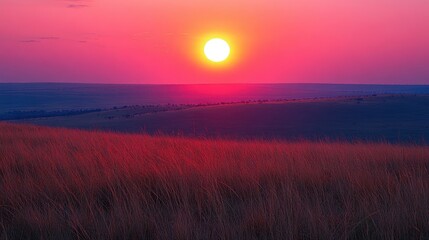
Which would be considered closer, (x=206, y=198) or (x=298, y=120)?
(x=206, y=198)

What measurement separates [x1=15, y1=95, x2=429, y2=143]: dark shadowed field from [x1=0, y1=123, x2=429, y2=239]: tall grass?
23826 millimetres

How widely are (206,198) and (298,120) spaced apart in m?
35.7

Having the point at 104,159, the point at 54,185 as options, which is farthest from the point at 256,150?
the point at 54,185

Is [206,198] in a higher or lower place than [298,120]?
higher

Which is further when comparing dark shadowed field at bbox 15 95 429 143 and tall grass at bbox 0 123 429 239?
dark shadowed field at bbox 15 95 429 143

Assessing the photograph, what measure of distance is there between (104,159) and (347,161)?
3649mm

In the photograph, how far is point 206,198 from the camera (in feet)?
16.6

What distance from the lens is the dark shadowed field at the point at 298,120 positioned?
1297 inches

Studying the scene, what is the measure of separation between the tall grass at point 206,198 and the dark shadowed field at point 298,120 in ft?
78.2

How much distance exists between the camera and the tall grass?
161 inches

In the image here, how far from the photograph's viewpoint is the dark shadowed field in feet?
108

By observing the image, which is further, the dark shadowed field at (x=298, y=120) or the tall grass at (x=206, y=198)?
the dark shadowed field at (x=298, y=120)

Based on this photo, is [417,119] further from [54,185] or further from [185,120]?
[54,185]

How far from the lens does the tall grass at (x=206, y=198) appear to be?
13.4 ft
